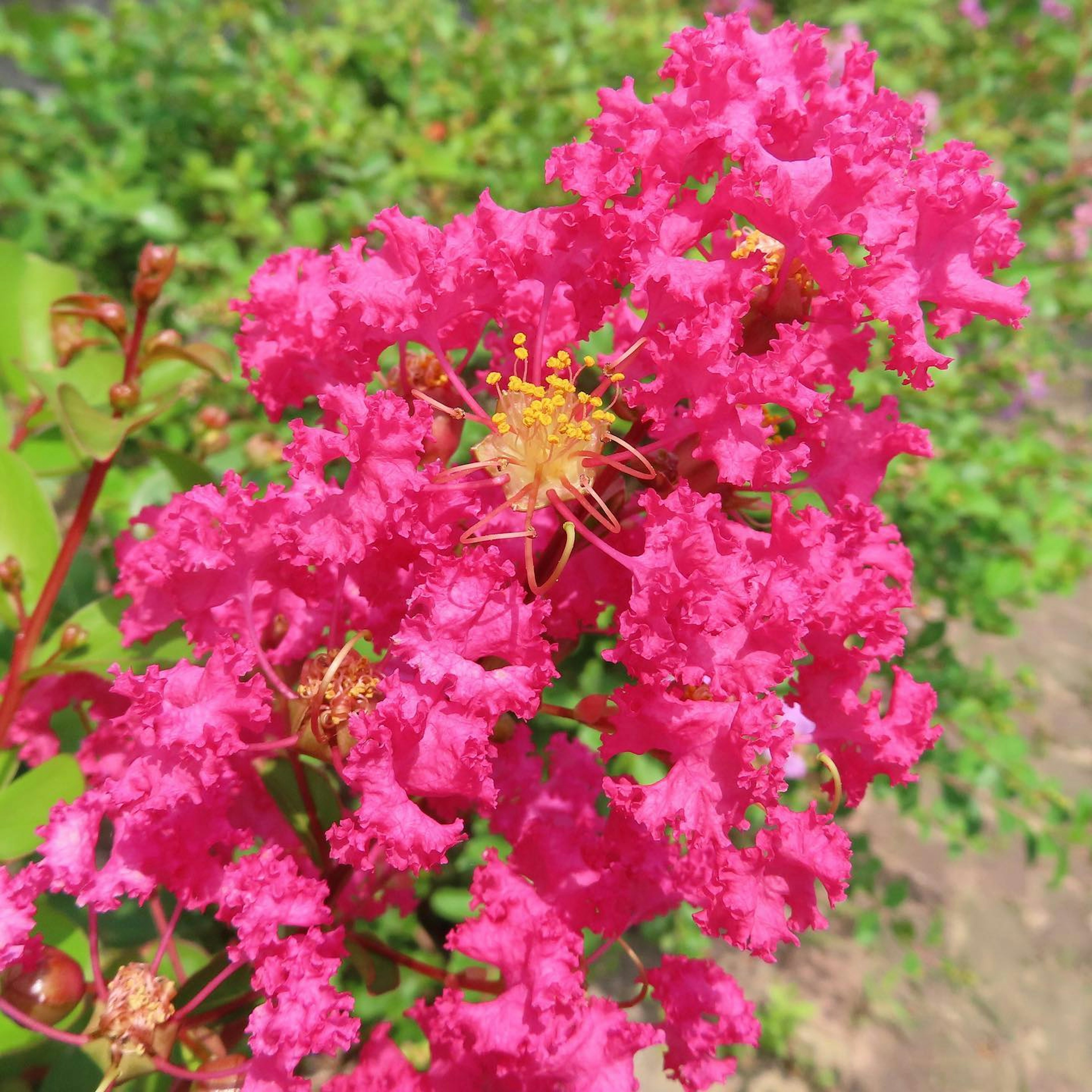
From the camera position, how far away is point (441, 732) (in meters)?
0.76

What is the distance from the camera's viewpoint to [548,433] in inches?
34.5

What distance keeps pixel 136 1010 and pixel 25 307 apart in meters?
1.16

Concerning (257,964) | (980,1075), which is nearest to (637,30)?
(257,964)

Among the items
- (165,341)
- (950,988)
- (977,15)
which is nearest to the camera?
(165,341)

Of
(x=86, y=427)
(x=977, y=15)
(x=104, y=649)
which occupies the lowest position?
(x=104, y=649)

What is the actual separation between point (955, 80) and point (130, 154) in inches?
114

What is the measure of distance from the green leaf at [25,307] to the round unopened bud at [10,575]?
1.47ft

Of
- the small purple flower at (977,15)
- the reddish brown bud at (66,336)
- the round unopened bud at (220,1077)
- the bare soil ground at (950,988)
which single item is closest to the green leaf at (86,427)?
the reddish brown bud at (66,336)

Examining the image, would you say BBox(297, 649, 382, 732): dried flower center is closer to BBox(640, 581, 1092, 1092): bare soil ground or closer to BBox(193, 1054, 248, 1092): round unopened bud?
BBox(193, 1054, 248, 1092): round unopened bud

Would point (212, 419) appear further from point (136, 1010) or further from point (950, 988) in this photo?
point (950, 988)

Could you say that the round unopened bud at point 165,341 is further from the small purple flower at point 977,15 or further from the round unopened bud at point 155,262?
the small purple flower at point 977,15

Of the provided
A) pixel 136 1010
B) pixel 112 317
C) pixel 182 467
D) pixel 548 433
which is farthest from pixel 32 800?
pixel 548 433

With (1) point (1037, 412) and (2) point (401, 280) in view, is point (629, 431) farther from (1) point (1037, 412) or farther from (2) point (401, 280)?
(1) point (1037, 412)

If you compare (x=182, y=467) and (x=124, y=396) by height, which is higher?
(x=124, y=396)
